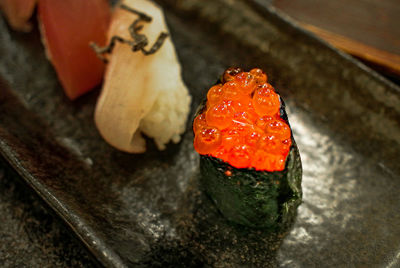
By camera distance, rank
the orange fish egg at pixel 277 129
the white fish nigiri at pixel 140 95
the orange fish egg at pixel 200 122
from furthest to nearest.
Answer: the white fish nigiri at pixel 140 95, the orange fish egg at pixel 200 122, the orange fish egg at pixel 277 129

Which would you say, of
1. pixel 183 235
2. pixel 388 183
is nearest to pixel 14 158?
pixel 183 235

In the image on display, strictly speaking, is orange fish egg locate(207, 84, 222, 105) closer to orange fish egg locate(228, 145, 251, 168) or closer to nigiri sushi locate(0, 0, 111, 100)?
orange fish egg locate(228, 145, 251, 168)

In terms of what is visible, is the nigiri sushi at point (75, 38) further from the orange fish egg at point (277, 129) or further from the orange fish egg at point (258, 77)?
the orange fish egg at point (277, 129)

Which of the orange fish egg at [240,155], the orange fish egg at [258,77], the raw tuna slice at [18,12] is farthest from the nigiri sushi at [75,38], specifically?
the orange fish egg at [240,155]

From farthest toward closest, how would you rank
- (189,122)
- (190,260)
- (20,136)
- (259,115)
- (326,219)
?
(189,122)
(20,136)
(326,219)
(190,260)
(259,115)

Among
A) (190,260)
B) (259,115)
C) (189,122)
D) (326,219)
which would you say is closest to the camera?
(259,115)

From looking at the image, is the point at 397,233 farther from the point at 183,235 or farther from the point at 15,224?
the point at 15,224

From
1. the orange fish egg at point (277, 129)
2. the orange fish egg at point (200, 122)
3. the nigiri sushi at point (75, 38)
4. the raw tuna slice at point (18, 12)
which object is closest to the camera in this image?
the orange fish egg at point (277, 129)
